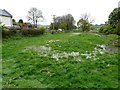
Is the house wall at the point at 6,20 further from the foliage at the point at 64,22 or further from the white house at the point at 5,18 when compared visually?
the foliage at the point at 64,22

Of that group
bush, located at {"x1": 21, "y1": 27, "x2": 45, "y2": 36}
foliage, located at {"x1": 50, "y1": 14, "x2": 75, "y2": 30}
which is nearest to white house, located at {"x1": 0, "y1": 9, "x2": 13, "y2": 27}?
bush, located at {"x1": 21, "y1": 27, "x2": 45, "y2": 36}

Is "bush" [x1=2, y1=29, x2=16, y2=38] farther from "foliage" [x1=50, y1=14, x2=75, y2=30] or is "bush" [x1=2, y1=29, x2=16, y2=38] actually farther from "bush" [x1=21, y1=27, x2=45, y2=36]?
"foliage" [x1=50, y1=14, x2=75, y2=30]

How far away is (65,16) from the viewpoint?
8125 cm

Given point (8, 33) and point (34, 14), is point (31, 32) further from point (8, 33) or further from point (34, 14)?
point (34, 14)

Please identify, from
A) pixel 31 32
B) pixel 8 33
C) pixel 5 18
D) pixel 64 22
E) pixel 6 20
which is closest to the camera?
pixel 8 33

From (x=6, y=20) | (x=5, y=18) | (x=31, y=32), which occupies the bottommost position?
(x=31, y=32)

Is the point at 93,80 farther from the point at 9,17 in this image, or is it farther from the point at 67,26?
the point at 67,26

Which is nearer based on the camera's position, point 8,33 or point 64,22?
point 8,33

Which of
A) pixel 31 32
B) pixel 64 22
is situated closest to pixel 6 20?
pixel 31 32

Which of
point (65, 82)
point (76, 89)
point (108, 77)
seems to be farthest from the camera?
point (108, 77)

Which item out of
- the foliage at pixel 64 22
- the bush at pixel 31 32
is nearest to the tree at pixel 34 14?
the foliage at pixel 64 22

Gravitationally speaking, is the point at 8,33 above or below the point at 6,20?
below

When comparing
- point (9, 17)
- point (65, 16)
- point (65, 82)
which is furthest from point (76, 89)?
point (65, 16)

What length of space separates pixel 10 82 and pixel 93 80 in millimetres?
3674
